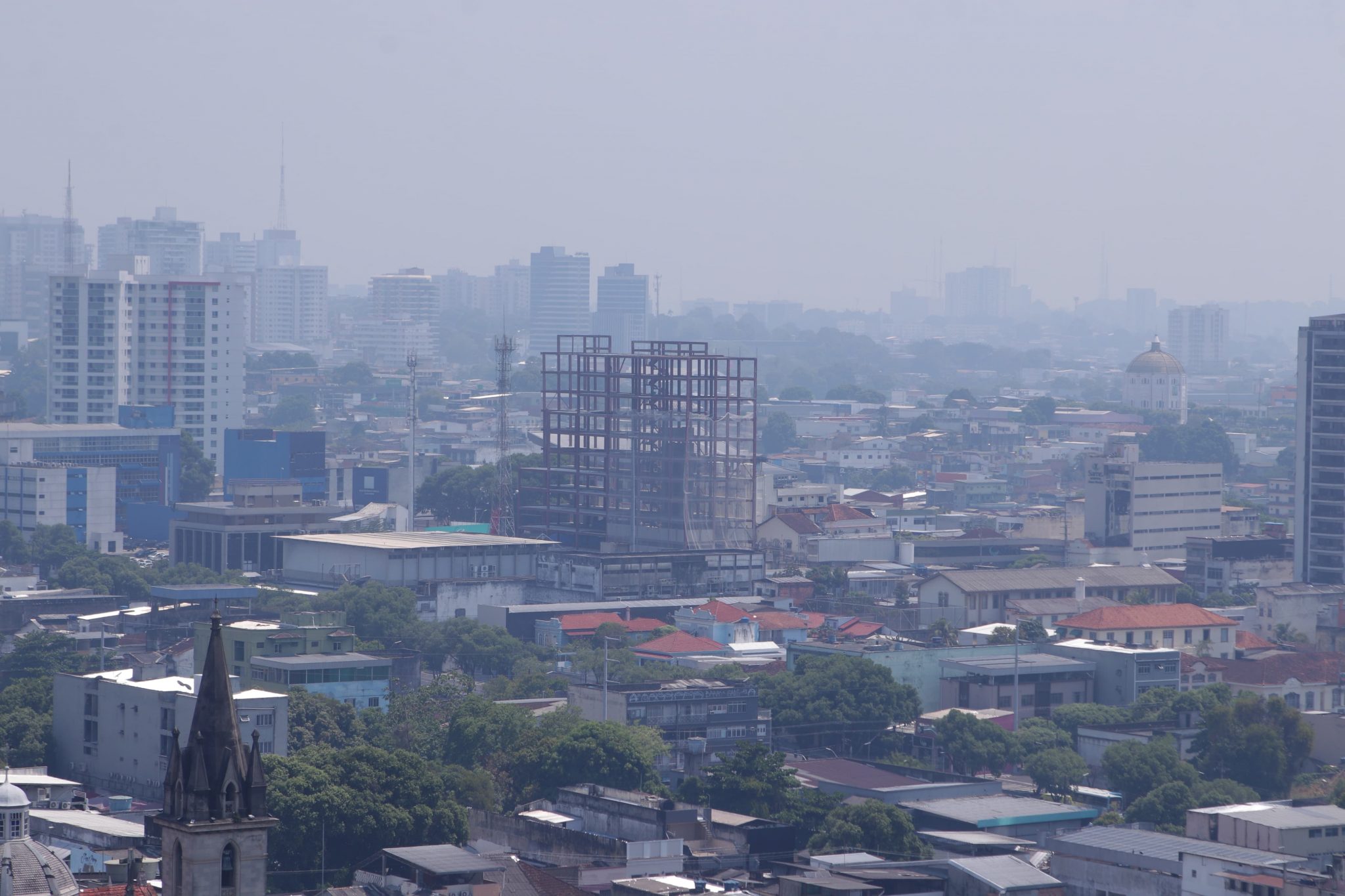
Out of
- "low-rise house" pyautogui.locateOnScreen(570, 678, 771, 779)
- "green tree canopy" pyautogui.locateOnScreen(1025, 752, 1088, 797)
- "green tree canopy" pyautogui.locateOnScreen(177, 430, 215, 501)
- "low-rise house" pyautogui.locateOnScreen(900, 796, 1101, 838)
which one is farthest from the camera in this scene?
"green tree canopy" pyautogui.locateOnScreen(177, 430, 215, 501)

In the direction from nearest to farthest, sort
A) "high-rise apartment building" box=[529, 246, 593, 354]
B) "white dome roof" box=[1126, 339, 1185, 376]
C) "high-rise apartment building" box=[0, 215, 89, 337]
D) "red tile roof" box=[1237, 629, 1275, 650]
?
"red tile roof" box=[1237, 629, 1275, 650], "white dome roof" box=[1126, 339, 1185, 376], "high-rise apartment building" box=[0, 215, 89, 337], "high-rise apartment building" box=[529, 246, 593, 354]

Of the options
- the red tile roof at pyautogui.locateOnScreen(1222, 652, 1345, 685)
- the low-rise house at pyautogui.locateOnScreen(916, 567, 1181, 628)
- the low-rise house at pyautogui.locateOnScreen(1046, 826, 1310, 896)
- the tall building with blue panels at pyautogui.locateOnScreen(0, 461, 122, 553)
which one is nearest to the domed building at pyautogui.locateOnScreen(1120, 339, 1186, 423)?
the tall building with blue panels at pyautogui.locateOnScreen(0, 461, 122, 553)

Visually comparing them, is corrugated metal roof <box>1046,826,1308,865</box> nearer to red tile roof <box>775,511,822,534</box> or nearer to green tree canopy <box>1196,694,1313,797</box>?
green tree canopy <box>1196,694,1313,797</box>

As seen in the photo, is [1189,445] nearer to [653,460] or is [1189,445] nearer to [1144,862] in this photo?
[653,460]

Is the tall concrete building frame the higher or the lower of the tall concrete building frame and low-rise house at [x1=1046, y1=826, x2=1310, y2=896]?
the higher

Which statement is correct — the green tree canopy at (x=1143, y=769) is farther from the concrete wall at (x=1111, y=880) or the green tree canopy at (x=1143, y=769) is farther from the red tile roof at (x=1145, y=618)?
the red tile roof at (x=1145, y=618)

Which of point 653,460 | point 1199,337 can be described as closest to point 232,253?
point 1199,337

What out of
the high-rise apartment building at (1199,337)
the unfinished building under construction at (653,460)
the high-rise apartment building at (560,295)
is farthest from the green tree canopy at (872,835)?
the high-rise apartment building at (1199,337)
